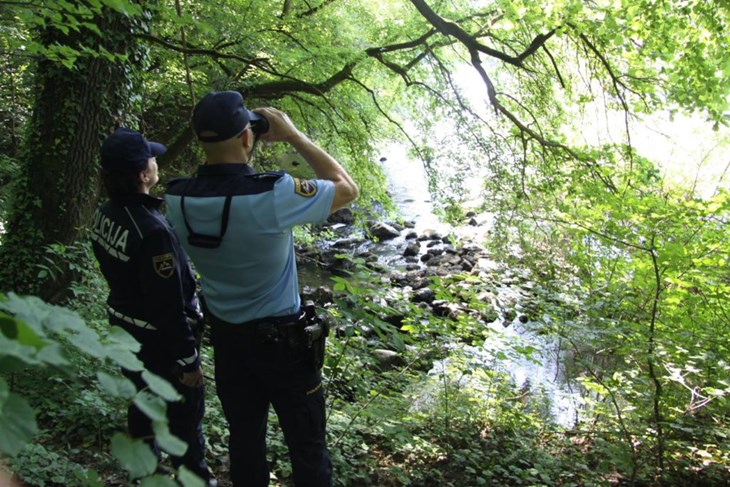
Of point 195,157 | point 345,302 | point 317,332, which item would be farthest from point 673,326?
point 195,157

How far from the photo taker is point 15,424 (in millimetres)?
683

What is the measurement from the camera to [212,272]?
2068mm

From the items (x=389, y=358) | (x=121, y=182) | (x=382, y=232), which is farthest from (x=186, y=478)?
(x=382, y=232)

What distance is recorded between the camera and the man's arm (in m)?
2.00

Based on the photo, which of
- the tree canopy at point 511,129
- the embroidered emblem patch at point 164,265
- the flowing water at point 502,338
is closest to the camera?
the embroidered emblem patch at point 164,265

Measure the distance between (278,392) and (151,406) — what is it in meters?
1.31

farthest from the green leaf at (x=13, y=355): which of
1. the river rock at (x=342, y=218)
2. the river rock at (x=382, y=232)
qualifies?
the river rock at (x=342, y=218)

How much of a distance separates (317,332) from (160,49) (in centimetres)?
541

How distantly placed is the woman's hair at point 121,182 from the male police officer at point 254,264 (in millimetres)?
354

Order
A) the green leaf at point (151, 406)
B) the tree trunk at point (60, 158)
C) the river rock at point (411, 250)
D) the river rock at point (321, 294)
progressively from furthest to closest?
1. the river rock at point (411, 250)
2. the river rock at point (321, 294)
3. the tree trunk at point (60, 158)
4. the green leaf at point (151, 406)

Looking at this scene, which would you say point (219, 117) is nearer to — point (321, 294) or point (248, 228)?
point (248, 228)

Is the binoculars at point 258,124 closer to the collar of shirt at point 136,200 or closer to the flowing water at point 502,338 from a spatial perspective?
the collar of shirt at point 136,200

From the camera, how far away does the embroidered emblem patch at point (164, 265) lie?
2.18m

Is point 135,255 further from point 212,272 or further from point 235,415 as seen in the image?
point 235,415
